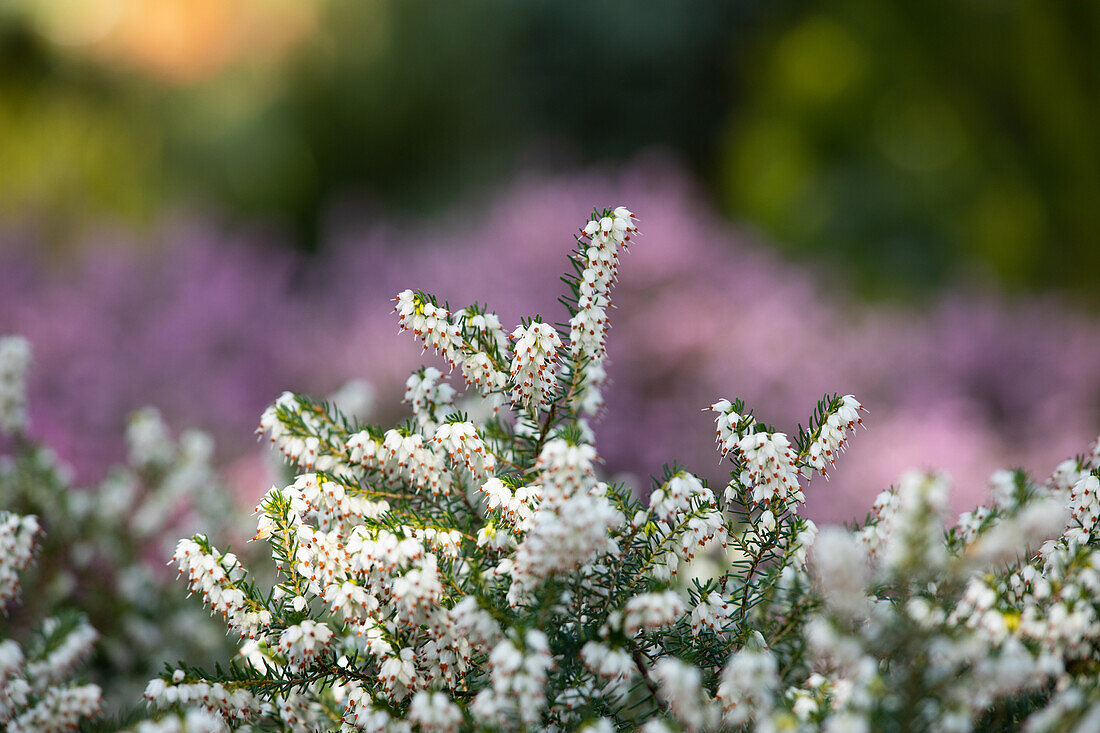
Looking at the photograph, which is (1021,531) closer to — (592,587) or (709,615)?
(709,615)

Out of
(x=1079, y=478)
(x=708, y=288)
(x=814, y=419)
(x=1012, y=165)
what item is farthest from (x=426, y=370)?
(x=1012, y=165)

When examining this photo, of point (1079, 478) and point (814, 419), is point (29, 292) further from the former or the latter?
point (1079, 478)

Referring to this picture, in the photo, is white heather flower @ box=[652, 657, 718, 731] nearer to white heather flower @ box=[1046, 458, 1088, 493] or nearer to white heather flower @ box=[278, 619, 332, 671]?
white heather flower @ box=[278, 619, 332, 671]

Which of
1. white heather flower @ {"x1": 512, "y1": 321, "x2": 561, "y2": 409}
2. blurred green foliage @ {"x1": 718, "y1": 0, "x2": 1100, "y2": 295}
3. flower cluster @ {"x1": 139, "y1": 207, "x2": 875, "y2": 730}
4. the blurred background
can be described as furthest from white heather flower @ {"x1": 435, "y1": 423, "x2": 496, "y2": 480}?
blurred green foliage @ {"x1": 718, "y1": 0, "x2": 1100, "y2": 295}

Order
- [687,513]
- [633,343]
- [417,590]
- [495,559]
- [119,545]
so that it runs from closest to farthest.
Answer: [417,590] < [687,513] < [495,559] < [119,545] < [633,343]

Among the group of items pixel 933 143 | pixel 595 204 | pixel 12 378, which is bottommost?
pixel 12 378

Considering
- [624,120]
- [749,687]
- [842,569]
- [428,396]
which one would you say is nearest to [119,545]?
[428,396]
